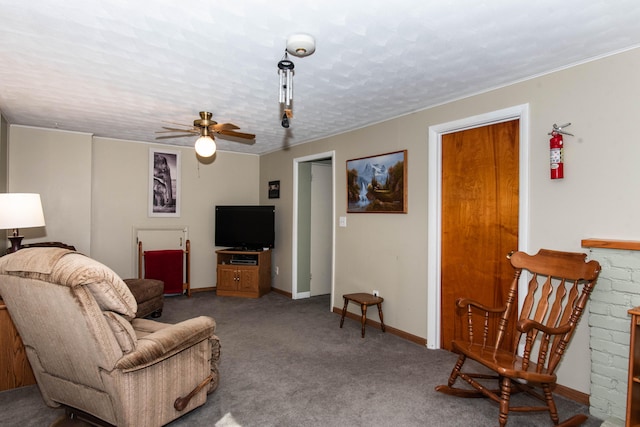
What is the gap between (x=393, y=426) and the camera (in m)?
2.27

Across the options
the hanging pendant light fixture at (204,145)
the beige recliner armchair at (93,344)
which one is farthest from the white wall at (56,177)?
the beige recliner armchair at (93,344)

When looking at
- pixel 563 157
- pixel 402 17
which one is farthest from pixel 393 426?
pixel 402 17

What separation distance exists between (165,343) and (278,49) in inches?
71.9

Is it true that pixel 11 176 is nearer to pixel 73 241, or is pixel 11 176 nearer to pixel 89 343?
pixel 73 241

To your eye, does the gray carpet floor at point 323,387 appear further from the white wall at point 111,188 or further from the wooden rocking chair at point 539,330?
the white wall at point 111,188

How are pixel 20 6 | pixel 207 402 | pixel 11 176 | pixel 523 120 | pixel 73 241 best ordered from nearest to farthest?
pixel 20 6 → pixel 207 402 → pixel 523 120 → pixel 11 176 → pixel 73 241

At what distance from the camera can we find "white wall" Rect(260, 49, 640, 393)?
2.33m

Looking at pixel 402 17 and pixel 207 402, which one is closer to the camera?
pixel 402 17

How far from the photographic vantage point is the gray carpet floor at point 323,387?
2338mm

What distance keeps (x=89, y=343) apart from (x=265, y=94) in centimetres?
224

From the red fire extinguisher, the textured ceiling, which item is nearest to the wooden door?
the red fire extinguisher

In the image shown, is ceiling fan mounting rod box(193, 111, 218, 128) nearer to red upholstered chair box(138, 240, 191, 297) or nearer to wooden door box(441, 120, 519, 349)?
wooden door box(441, 120, 519, 349)

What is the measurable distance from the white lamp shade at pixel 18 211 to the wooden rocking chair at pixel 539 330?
3.34 metres

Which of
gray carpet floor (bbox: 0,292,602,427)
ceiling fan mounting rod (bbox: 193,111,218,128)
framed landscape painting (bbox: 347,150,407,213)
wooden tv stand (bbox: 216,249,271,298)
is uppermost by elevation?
ceiling fan mounting rod (bbox: 193,111,218,128)
